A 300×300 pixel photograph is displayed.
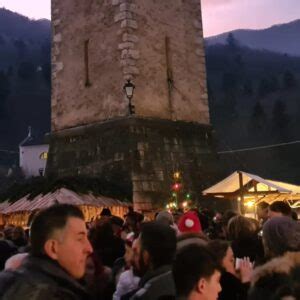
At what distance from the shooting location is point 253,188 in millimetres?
11398

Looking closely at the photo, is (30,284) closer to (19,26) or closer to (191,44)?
(191,44)

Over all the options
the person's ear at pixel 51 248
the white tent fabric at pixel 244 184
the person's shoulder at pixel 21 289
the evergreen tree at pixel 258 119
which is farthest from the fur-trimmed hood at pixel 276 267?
the evergreen tree at pixel 258 119

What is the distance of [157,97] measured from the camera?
15.4 meters

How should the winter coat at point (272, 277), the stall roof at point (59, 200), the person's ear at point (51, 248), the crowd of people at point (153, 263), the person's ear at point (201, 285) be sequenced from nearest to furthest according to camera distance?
1. the crowd of people at point (153, 263)
2. the person's ear at point (51, 248)
3. the person's ear at point (201, 285)
4. the winter coat at point (272, 277)
5. the stall roof at point (59, 200)

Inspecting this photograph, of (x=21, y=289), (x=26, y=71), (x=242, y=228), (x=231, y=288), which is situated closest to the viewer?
(x=21, y=289)

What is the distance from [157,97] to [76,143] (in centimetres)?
284

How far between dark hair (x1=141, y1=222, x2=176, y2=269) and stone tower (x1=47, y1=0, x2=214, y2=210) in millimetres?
10673

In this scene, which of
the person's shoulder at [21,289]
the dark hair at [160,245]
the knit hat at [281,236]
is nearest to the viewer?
the person's shoulder at [21,289]

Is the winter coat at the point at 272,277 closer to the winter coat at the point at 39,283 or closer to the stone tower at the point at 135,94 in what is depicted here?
the winter coat at the point at 39,283

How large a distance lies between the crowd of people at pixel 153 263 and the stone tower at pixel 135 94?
9.23 metres

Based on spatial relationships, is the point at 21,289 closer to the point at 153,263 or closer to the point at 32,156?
the point at 153,263

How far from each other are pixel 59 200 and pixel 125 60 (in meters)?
4.65

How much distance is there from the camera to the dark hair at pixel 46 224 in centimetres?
239

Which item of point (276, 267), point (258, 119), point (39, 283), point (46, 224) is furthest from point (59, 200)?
point (258, 119)
